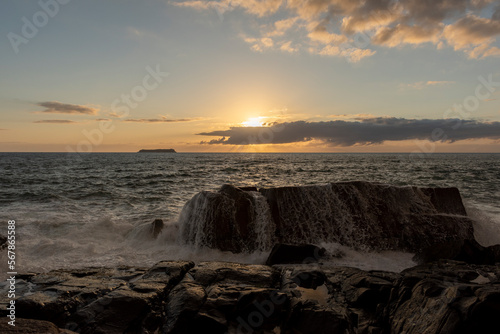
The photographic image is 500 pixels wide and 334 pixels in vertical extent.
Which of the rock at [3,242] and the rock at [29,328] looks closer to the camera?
the rock at [29,328]

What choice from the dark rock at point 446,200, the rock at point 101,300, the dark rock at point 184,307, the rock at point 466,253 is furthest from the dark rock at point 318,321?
the dark rock at point 446,200

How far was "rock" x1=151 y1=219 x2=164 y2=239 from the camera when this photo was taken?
11.3 metres

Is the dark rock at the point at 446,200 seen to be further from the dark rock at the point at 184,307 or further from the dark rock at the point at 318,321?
the dark rock at the point at 184,307

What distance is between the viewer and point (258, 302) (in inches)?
199

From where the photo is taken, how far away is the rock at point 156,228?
1126cm

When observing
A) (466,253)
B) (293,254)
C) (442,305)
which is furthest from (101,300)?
(466,253)

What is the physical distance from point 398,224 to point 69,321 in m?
9.75

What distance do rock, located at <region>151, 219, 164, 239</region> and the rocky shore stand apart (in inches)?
191

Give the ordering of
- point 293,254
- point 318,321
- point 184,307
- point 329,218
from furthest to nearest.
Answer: point 329,218 → point 293,254 → point 184,307 → point 318,321

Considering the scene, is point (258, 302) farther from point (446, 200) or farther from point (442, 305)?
point (446, 200)

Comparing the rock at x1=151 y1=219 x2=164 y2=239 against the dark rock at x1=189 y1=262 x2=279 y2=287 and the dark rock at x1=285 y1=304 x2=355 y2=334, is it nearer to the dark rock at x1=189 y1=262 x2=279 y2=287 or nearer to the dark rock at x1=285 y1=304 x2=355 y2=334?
the dark rock at x1=189 y1=262 x2=279 y2=287

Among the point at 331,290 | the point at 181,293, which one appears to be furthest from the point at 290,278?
the point at 181,293

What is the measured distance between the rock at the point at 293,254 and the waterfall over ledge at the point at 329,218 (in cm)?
121

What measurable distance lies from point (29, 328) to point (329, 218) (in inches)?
343
